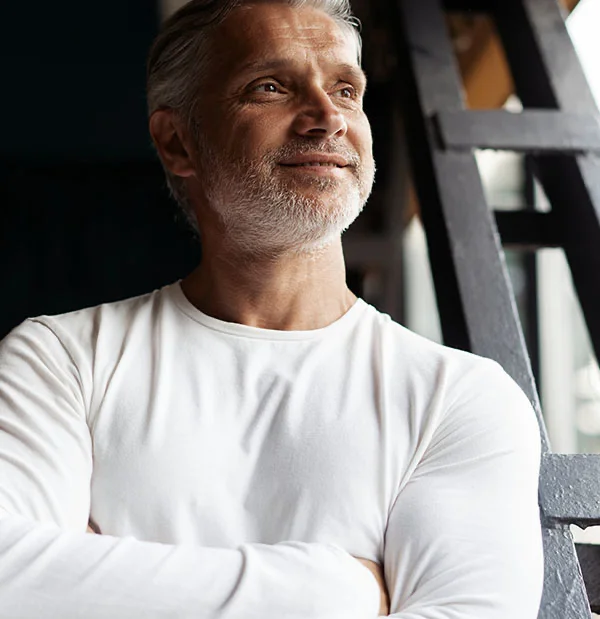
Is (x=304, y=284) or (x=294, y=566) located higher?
(x=304, y=284)

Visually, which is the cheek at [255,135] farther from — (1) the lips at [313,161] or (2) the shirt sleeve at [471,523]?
(2) the shirt sleeve at [471,523]

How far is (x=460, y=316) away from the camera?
75.6 inches

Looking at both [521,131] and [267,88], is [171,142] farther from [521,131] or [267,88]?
[521,131]

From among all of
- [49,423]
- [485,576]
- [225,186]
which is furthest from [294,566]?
[225,186]

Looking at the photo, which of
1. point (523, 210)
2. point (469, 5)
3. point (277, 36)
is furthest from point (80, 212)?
point (277, 36)

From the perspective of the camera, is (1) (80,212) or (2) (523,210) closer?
(2) (523,210)

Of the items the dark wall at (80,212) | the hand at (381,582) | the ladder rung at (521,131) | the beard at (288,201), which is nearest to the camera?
the hand at (381,582)

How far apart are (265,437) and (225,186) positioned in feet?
1.56

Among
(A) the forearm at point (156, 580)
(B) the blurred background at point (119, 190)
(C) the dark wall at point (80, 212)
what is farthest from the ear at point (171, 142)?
(C) the dark wall at point (80, 212)

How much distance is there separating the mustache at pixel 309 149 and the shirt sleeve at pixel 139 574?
25.3 inches

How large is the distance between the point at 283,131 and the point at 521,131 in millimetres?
757

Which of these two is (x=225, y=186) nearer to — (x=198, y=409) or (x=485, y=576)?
(x=198, y=409)

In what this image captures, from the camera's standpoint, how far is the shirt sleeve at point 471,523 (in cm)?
129

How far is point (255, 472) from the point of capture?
1.46 m
